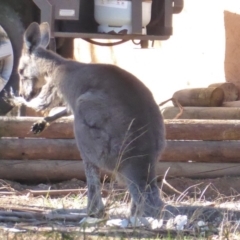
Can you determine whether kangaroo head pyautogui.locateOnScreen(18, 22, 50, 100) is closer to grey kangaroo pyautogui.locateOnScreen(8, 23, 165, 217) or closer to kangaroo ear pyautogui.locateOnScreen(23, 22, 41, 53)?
kangaroo ear pyautogui.locateOnScreen(23, 22, 41, 53)

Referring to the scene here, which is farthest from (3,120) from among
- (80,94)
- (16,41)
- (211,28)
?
(211,28)

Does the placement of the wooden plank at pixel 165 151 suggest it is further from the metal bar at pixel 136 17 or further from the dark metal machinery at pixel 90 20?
the metal bar at pixel 136 17

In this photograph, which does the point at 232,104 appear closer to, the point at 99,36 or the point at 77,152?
the point at 99,36

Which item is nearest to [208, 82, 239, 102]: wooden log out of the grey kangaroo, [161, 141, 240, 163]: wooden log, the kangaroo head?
[161, 141, 240, 163]: wooden log

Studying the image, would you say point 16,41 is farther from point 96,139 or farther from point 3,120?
point 96,139

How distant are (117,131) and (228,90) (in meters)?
4.63

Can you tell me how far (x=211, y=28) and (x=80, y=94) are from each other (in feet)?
16.2

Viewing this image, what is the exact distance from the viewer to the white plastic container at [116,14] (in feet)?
23.8

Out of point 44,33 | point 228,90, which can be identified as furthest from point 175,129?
point 228,90

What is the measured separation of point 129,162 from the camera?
466 cm

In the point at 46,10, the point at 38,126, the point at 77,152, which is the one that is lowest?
the point at 77,152

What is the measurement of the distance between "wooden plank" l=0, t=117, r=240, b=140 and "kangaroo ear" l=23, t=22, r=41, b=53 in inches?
33.7

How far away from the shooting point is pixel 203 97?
852cm

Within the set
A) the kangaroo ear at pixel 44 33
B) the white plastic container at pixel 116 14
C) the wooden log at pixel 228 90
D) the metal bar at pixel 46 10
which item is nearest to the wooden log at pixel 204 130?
the kangaroo ear at pixel 44 33
